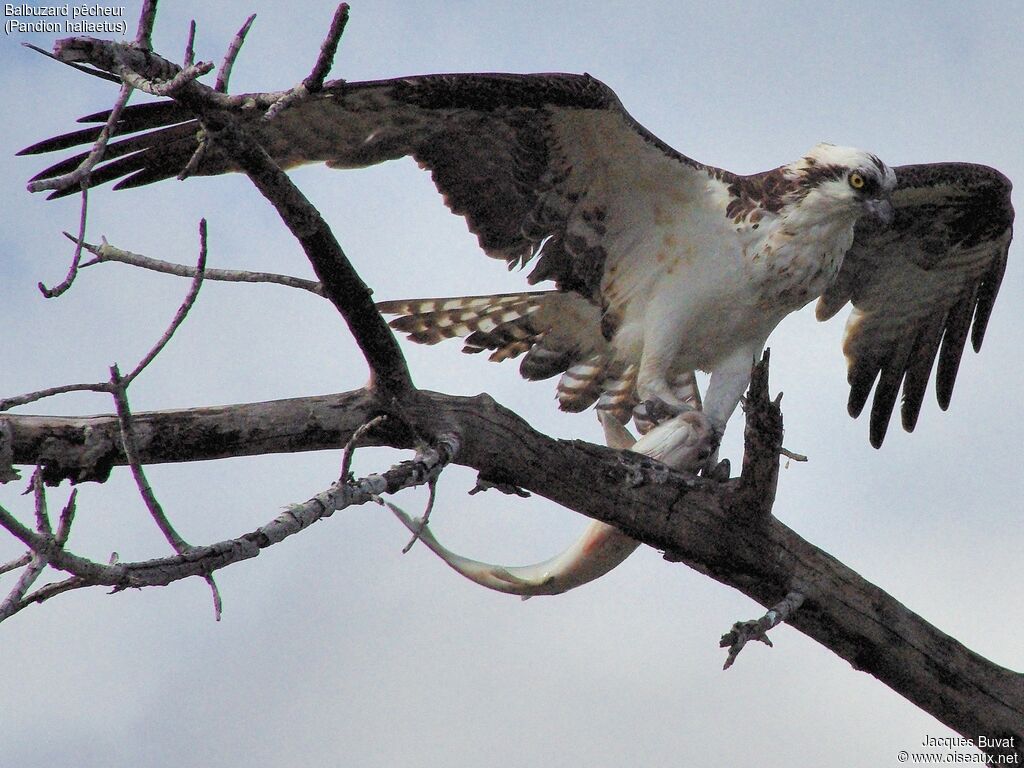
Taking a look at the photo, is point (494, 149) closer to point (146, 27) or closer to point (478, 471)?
point (478, 471)

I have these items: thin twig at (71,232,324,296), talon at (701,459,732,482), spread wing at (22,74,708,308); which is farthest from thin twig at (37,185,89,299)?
talon at (701,459,732,482)

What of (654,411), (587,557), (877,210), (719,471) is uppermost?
(877,210)

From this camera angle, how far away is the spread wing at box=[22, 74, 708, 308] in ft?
19.0

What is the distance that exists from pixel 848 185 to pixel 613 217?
49.9 inches

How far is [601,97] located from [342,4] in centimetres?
295

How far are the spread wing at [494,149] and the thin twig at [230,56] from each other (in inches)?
65.8

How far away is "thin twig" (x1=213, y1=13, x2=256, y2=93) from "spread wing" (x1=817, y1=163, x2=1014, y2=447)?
502 cm

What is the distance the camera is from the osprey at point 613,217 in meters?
5.96

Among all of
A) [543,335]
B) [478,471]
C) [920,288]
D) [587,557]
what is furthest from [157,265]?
[920,288]

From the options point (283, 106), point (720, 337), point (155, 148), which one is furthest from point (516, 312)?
point (283, 106)

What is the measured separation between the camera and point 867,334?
8.51 m

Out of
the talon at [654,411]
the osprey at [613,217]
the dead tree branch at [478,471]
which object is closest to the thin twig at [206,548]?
the dead tree branch at [478,471]

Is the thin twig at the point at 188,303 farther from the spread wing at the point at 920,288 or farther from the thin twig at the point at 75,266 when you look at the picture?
the spread wing at the point at 920,288

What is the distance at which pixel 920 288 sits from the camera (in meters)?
8.33
